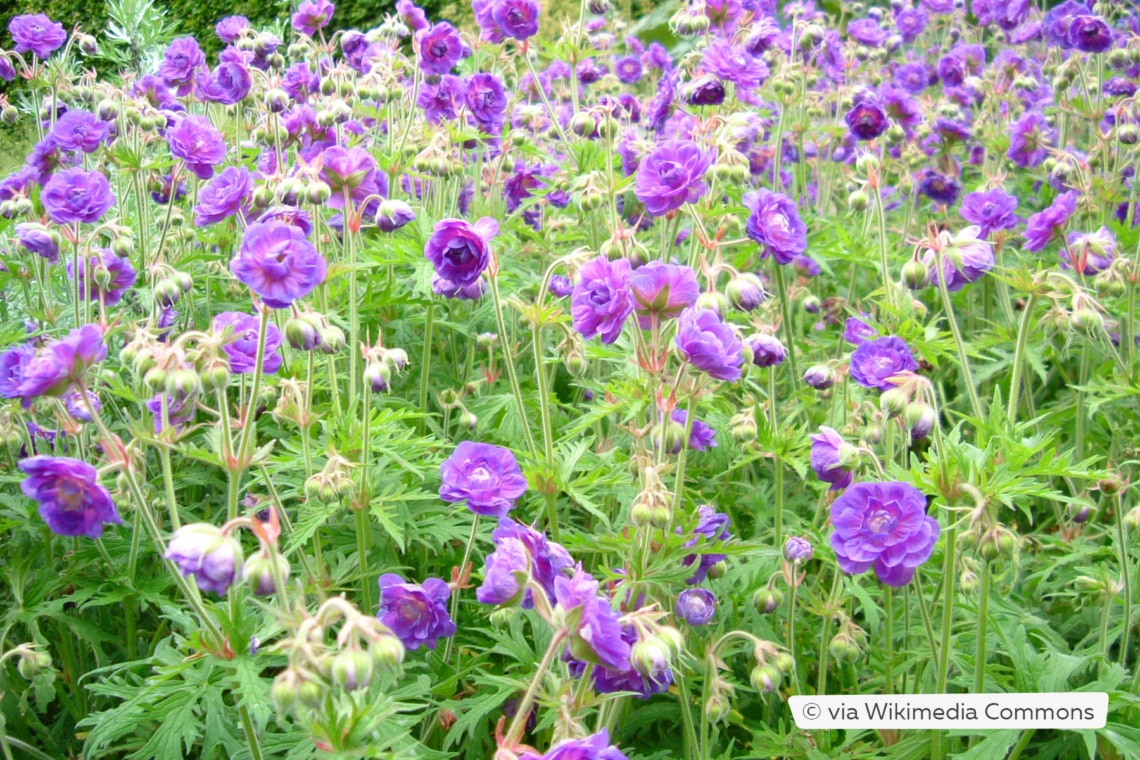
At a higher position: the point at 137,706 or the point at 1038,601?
the point at 137,706

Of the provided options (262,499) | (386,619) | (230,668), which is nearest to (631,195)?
(262,499)

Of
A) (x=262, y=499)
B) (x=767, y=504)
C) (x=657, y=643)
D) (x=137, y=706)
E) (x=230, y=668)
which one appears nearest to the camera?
(x=657, y=643)

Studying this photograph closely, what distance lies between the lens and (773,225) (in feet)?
8.69

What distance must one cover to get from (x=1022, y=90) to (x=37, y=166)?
15.8ft

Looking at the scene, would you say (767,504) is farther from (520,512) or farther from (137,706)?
(137,706)

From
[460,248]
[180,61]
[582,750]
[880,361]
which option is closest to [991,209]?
[880,361]

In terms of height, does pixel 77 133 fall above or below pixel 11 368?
above

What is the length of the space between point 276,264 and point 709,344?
82cm

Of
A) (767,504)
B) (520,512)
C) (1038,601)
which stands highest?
(520,512)

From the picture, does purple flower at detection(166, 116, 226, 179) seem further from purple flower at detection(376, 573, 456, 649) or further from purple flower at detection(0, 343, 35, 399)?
purple flower at detection(376, 573, 456, 649)

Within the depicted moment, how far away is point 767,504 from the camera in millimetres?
3189

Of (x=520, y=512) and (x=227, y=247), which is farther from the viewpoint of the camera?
(x=227, y=247)

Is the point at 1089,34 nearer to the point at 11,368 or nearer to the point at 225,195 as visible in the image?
the point at 225,195

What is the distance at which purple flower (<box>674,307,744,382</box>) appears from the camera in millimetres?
1876
